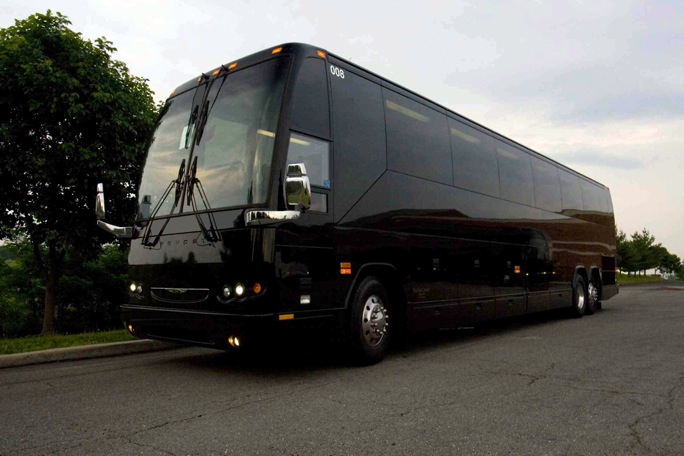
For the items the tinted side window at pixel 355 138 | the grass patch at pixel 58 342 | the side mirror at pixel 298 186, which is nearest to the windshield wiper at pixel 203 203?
the side mirror at pixel 298 186

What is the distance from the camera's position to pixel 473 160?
8812 mm

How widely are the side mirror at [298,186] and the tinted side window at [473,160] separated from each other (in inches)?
152

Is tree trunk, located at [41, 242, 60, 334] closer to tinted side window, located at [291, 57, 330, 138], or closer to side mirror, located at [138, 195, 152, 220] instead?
side mirror, located at [138, 195, 152, 220]

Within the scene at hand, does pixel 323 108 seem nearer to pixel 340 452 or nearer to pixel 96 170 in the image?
pixel 340 452

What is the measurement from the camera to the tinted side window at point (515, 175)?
384 inches

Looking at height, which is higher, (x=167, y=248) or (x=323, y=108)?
(x=323, y=108)

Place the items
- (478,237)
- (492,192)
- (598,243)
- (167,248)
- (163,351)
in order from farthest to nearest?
1. (598,243)
2. (492,192)
3. (478,237)
4. (163,351)
5. (167,248)

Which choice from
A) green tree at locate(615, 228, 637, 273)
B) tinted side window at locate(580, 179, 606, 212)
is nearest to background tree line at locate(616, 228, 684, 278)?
green tree at locate(615, 228, 637, 273)

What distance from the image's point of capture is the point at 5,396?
191 inches

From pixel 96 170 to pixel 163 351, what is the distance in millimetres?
4080

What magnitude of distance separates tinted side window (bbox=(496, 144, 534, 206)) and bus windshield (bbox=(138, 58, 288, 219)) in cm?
548

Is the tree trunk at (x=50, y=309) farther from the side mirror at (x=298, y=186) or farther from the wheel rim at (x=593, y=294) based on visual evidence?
the wheel rim at (x=593, y=294)

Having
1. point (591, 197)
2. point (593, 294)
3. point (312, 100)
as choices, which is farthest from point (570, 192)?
point (312, 100)

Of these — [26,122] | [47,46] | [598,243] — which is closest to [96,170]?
[26,122]
